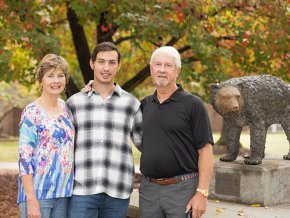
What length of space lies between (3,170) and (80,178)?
41.4ft

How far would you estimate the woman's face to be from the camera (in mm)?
4133

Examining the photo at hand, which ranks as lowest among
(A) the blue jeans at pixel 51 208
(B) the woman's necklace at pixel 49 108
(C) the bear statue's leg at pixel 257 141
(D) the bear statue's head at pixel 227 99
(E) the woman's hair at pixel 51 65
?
(A) the blue jeans at pixel 51 208

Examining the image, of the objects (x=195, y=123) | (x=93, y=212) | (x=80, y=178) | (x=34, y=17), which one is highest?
(x=34, y=17)

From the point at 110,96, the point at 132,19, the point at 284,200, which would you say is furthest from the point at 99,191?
the point at 132,19

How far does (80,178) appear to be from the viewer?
4.27 m

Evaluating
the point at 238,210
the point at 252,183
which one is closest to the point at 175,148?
the point at 238,210

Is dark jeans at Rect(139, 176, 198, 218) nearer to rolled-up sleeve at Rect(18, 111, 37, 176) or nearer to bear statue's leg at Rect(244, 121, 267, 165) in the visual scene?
rolled-up sleeve at Rect(18, 111, 37, 176)

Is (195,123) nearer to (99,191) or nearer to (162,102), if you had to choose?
(162,102)

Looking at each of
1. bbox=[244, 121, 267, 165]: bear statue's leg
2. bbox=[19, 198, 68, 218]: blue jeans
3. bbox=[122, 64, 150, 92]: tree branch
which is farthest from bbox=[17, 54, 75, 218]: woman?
bbox=[122, 64, 150, 92]: tree branch

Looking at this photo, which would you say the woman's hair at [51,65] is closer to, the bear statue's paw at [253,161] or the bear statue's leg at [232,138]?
the bear statue's leg at [232,138]

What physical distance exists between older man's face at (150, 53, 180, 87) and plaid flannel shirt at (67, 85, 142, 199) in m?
0.39

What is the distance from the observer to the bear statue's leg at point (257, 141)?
272 inches

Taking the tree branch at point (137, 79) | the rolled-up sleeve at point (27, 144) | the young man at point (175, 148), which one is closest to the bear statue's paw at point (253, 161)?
the young man at point (175, 148)

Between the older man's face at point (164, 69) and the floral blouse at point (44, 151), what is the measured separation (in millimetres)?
857
